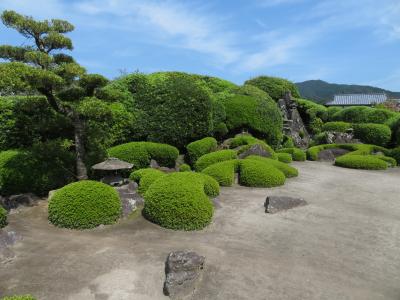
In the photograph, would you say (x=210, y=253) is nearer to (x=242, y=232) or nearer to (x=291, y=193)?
(x=242, y=232)

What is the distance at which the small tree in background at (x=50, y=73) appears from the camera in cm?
901

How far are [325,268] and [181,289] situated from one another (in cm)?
263

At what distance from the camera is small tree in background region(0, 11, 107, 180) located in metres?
9.01

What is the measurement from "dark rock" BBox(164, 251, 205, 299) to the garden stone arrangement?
0.07 feet

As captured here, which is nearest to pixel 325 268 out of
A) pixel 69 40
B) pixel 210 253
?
pixel 210 253

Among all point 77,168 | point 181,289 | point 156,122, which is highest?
point 156,122

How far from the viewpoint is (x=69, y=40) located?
10.4 m

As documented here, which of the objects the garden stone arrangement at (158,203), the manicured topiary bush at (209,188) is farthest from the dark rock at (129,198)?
the manicured topiary bush at (209,188)

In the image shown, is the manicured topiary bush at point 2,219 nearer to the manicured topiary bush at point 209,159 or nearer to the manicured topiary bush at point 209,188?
the manicured topiary bush at point 209,188

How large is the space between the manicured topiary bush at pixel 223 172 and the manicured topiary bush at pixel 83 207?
13.3ft

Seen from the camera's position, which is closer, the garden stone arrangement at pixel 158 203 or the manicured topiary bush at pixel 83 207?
the garden stone arrangement at pixel 158 203

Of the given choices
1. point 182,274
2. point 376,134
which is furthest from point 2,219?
point 376,134

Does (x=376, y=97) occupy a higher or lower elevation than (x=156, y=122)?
higher

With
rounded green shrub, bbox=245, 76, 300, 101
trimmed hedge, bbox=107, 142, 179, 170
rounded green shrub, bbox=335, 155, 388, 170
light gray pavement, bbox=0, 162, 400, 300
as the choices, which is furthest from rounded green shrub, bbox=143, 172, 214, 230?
rounded green shrub, bbox=245, 76, 300, 101
